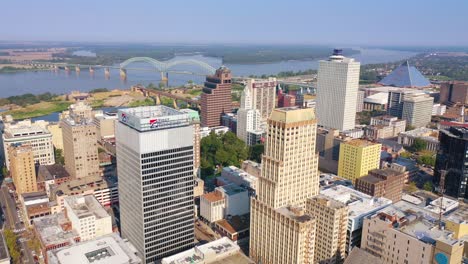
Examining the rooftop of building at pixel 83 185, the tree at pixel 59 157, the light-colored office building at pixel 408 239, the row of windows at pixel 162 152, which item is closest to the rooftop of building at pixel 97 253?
the row of windows at pixel 162 152

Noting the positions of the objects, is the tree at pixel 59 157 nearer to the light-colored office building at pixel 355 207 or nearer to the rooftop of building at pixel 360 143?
the light-colored office building at pixel 355 207

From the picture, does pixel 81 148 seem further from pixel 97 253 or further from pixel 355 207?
pixel 355 207

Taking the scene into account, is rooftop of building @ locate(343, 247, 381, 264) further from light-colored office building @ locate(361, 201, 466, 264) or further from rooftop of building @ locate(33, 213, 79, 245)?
rooftop of building @ locate(33, 213, 79, 245)

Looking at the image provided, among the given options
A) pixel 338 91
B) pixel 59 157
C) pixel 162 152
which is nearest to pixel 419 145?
pixel 338 91

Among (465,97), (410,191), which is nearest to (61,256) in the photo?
(410,191)

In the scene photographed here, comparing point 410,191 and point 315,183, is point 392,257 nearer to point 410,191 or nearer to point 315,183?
point 315,183

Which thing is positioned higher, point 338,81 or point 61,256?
point 338,81
